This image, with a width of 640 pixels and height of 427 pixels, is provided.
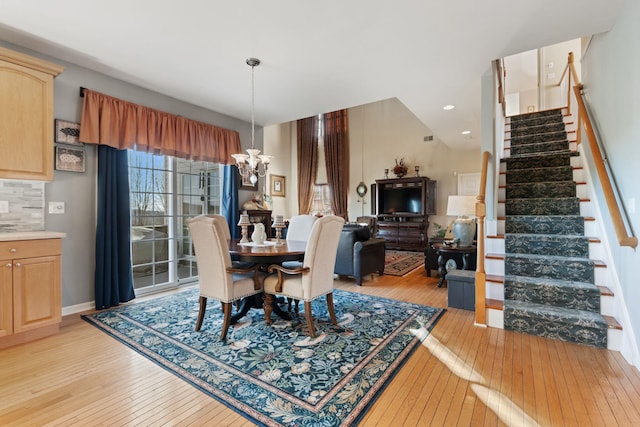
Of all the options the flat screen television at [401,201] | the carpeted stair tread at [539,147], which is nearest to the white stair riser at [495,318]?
the carpeted stair tread at [539,147]

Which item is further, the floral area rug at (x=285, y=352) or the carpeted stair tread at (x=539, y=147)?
the carpeted stair tread at (x=539, y=147)

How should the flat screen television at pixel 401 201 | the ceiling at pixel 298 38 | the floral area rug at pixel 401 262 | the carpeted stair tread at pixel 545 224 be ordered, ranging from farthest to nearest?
1. the flat screen television at pixel 401 201
2. the floral area rug at pixel 401 262
3. the carpeted stair tread at pixel 545 224
4. the ceiling at pixel 298 38

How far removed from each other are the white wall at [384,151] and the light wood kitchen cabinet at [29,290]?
20.1 ft

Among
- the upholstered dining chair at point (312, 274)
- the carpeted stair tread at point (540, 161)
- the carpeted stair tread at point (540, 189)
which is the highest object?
the carpeted stair tread at point (540, 161)

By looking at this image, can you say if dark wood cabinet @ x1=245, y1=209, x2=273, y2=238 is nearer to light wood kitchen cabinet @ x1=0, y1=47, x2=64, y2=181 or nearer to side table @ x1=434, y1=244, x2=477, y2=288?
light wood kitchen cabinet @ x1=0, y1=47, x2=64, y2=181

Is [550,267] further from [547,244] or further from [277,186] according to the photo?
[277,186]

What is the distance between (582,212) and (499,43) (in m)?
2.15

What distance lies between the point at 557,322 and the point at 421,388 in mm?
1551

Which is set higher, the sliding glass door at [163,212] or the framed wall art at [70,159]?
the framed wall art at [70,159]

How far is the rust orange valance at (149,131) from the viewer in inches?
129

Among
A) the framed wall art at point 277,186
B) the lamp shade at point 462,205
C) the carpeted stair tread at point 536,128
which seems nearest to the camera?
the lamp shade at point 462,205

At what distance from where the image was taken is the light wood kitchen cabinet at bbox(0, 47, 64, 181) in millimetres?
2520

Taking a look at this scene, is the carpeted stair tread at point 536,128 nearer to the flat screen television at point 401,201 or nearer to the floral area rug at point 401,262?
the flat screen television at point 401,201

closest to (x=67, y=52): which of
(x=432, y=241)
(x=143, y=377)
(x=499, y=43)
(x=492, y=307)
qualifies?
(x=143, y=377)
